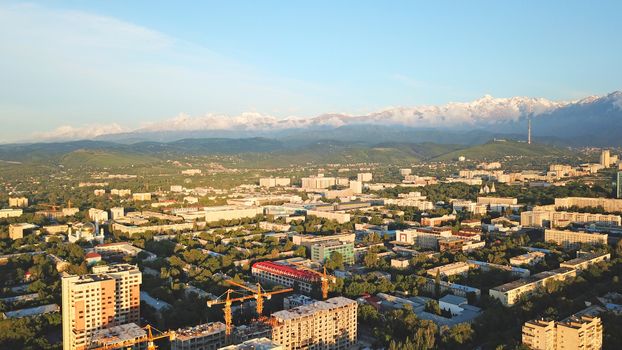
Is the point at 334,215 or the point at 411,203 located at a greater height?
the point at 334,215

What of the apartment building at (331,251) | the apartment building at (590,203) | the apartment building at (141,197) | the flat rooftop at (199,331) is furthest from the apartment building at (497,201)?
the flat rooftop at (199,331)

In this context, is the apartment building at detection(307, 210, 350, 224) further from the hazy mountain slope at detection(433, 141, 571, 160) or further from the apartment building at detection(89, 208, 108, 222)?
the hazy mountain slope at detection(433, 141, 571, 160)

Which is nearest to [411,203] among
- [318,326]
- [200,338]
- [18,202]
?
[318,326]

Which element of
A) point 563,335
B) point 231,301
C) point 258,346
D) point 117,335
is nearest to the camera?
point 258,346

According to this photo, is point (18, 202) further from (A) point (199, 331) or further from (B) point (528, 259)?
(B) point (528, 259)

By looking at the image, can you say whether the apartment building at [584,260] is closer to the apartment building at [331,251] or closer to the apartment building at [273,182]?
the apartment building at [331,251]
